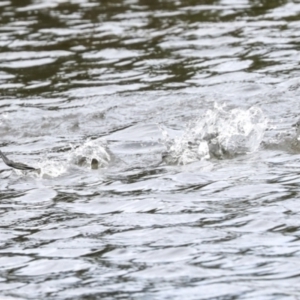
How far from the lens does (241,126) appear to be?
8367mm

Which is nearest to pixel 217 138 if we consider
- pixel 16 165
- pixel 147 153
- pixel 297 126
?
pixel 147 153

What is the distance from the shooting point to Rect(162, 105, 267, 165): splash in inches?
313

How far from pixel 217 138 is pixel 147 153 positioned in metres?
0.59

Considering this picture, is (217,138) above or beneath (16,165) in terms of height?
beneath

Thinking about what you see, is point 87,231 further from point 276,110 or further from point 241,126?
point 276,110

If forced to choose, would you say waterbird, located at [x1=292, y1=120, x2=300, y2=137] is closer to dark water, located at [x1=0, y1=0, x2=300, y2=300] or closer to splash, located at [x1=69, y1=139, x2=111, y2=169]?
dark water, located at [x1=0, y1=0, x2=300, y2=300]

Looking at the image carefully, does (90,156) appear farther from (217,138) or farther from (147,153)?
(217,138)

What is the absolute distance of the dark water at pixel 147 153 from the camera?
17.8ft

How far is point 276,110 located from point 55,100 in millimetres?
2348

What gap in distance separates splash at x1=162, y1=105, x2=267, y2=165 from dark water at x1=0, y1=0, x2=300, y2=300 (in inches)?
0.9

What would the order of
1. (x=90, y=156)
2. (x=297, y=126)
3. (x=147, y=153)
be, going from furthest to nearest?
(x=297, y=126)
(x=147, y=153)
(x=90, y=156)

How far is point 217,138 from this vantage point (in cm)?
809

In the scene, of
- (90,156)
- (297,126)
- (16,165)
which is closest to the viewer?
(16,165)

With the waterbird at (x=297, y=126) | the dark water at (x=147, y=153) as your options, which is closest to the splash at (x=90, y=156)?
the dark water at (x=147, y=153)
